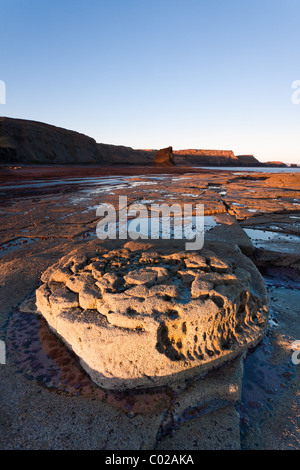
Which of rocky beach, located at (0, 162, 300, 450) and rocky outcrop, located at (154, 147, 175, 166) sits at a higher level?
rocky outcrop, located at (154, 147, 175, 166)

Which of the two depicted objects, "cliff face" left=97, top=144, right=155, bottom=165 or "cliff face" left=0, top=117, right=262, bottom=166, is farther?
"cliff face" left=97, top=144, right=155, bottom=165

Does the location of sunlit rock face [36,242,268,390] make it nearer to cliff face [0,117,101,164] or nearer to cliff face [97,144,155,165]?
cliff face [0,117,101,164]

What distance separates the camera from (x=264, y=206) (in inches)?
212

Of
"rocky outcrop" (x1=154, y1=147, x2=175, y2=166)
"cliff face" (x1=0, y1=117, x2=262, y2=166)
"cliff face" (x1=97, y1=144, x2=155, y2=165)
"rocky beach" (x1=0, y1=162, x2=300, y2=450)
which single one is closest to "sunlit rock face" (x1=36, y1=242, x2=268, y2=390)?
"rocky beach" (x1=0, y1=162, x2=300, y2=450)

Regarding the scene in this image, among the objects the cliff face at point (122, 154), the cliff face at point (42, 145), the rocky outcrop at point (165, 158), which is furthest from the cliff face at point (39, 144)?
the rocky outcrop at point (165, 158)

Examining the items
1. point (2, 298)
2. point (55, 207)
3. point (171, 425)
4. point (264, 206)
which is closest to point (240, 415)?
point (171, 425)

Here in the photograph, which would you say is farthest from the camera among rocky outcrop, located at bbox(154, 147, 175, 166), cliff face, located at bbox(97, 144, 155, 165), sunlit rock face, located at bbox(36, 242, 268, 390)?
cliff face, located at bbox(97, 144, 155, 165)

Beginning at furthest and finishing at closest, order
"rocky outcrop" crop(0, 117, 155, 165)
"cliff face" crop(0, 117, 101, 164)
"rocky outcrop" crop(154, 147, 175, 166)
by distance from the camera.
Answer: "rocky outcrop" crop(154, 147, 175, 166) → "rocky outcrop" crop(0, 117, 155, 165) → "cliff face" crop(0, 117, 101, 164)

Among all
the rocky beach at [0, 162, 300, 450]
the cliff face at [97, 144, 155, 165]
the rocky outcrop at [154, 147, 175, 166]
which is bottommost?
the rocky beach at [0, 162, 300, 450]

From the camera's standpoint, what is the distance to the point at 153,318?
1.39 metres

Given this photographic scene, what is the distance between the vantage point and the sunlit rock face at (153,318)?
136cm

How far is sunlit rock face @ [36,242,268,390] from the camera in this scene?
136 cm
